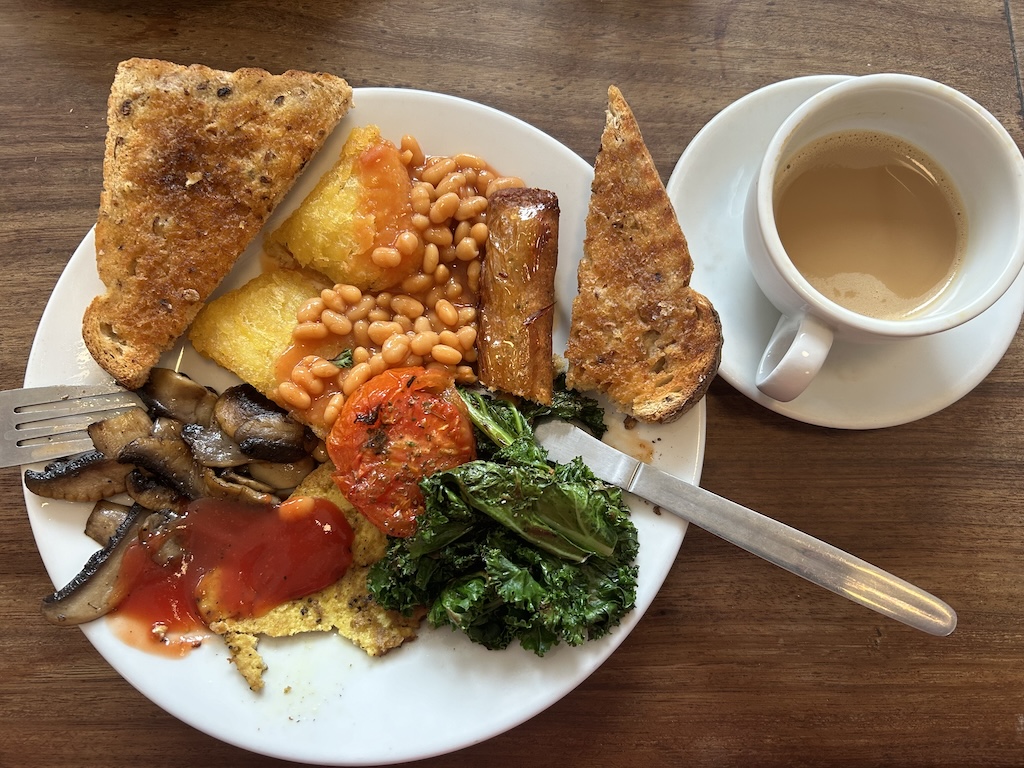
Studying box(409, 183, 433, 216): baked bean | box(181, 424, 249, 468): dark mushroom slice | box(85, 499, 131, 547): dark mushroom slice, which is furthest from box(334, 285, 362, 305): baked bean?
box(85, 499, 131, 547): dark mushroom slice

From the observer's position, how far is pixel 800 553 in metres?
1.95

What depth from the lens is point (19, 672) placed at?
2.25 m

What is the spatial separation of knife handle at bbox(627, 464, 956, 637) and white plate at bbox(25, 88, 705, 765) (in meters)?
0.09

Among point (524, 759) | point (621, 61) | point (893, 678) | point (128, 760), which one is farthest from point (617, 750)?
point (621, 61)

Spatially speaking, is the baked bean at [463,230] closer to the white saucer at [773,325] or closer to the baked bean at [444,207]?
the baked bean at [444,207]

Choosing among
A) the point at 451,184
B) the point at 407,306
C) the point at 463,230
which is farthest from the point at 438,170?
the point at 407,306

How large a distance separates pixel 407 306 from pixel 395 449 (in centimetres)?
48

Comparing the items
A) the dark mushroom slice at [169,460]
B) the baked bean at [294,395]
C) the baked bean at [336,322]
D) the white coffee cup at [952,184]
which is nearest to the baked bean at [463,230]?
the baked bean at [336,322]

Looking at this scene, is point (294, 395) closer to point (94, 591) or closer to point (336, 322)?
point (336, 322)

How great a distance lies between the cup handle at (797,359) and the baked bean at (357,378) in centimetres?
114

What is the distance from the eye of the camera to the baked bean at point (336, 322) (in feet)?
6.90

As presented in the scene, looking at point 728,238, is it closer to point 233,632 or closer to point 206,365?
point 206,365

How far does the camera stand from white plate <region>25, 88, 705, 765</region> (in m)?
1.94

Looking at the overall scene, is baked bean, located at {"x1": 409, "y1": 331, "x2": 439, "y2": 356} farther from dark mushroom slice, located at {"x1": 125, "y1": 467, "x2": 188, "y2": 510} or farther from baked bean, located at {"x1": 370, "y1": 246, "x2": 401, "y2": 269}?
dark mushroom slice, located at {"x1": 125, "y1": 467, "x2": 188, "y2": 510}
